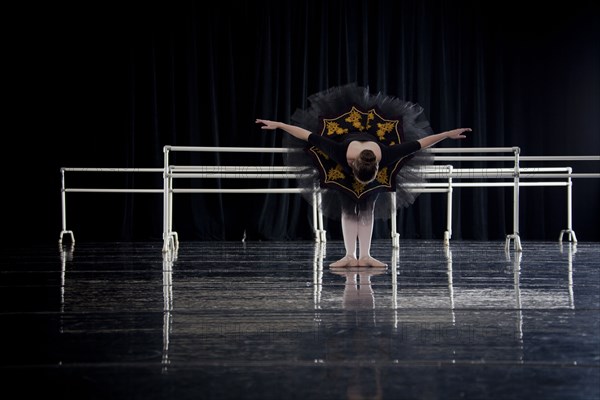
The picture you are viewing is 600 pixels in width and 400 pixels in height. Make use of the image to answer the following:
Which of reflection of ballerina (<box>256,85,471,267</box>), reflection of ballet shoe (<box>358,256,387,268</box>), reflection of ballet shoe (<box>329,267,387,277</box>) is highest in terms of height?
reflection of ballerina (<box>256,85,471,267</box>)

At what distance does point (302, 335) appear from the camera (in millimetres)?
1668

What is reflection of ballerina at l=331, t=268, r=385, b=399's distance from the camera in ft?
3.91

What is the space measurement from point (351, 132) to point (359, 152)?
0.19 m

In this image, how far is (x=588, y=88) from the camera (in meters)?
7.46

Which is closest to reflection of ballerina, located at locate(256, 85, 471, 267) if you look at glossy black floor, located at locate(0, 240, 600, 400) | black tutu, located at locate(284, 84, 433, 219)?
black tutu, located at locate(284, 84, 433, 219)

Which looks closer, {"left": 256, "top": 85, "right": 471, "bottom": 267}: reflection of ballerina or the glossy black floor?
the glossy black floor

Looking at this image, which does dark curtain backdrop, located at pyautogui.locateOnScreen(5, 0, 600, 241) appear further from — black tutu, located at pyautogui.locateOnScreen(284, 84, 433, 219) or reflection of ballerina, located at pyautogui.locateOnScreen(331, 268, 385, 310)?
reflection of ballerina, located at pyautogui.locateOnScreen(331, 268, 385, 310)

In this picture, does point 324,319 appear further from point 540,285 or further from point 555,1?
point 555,1

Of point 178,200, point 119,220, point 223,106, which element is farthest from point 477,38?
point 119,220

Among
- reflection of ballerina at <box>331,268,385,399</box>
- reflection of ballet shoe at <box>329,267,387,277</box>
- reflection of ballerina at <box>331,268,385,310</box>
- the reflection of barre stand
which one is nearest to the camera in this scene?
reflection of ballerina at <box>331,268,385,399</box>

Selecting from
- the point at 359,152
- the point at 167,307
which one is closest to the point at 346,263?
the point at 359,152

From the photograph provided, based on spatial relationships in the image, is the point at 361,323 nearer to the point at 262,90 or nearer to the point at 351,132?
the point at 351,132

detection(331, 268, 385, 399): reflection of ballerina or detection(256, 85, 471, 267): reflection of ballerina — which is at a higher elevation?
detection(256, 85, 471, 267): reflection of ballerina

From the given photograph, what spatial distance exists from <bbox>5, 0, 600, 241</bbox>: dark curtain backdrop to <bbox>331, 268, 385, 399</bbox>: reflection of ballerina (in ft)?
13.1
